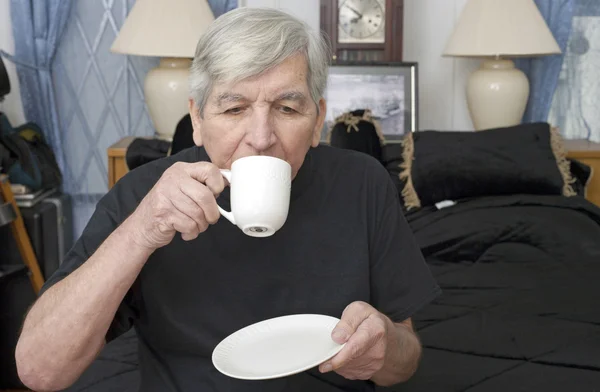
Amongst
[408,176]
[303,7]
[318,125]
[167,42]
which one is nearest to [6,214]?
[167,42]

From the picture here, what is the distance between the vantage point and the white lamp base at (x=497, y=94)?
10.7 ft

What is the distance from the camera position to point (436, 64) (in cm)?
368

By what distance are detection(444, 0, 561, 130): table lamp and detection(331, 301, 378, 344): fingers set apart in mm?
2285

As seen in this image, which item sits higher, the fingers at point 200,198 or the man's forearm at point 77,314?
the fingers at point 200,198

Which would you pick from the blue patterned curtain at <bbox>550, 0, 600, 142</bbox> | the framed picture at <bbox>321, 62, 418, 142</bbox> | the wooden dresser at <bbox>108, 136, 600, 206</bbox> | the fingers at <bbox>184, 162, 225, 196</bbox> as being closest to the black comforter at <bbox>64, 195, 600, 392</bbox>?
the wooden dresser at <bbox>108, 136, 600, 206</bbox>

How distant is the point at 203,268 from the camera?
1.27m

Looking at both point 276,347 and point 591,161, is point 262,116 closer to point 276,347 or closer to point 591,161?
point 276,347

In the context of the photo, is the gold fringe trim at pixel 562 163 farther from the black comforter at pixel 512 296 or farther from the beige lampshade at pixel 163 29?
the beige lampshade at pixel 163 29

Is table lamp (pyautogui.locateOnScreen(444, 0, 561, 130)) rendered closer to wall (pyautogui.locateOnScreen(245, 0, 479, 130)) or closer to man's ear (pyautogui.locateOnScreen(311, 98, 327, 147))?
wall (pyautogui.locateOnScreen(245, 0, 479, 130))

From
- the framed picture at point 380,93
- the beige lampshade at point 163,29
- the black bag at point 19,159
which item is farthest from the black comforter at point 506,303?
the black bag at point 19,159

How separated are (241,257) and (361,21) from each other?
2.28 meters

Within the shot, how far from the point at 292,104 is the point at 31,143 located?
260cm

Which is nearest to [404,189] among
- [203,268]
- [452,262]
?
Result: [452,262]

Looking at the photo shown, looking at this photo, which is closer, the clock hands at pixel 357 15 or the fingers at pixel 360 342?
the fingers at pixel 360 342
